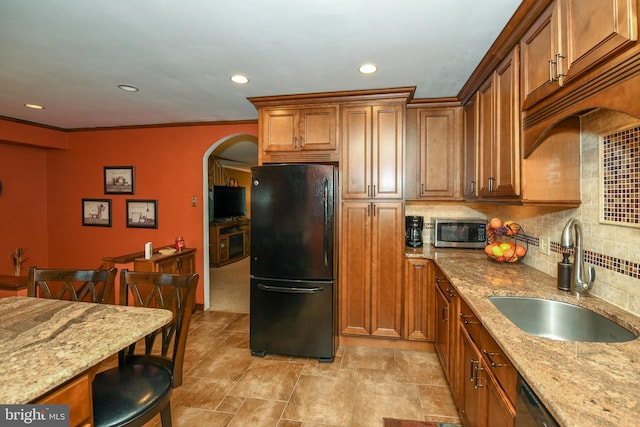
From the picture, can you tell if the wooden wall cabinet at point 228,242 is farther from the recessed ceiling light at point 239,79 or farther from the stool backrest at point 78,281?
the stool backrest at point 78,281

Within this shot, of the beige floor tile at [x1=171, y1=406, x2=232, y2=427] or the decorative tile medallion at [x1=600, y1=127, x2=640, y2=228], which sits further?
the beige floor tile at [x1=171, y1=406, x2=232, y2=427]

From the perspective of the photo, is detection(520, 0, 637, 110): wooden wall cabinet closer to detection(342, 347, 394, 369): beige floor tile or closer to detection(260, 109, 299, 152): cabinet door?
detection(260, 109, 299, 152): cabinet door

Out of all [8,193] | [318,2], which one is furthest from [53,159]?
[318,2]

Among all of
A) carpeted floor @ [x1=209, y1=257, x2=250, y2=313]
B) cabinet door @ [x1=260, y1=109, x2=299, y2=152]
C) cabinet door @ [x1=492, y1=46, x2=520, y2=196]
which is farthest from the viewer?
carpeted floor @ [x1=209, y1=257, x2=250, y2=313]

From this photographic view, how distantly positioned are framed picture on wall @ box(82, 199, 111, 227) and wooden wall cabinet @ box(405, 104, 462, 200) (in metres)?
4.00

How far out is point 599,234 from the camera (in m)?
1.63

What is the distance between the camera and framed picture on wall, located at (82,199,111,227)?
169 inches

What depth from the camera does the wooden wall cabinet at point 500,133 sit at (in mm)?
1790

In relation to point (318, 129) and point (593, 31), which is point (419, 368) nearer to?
point (318, 129)

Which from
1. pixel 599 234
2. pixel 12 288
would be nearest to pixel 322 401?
pixel 599 234

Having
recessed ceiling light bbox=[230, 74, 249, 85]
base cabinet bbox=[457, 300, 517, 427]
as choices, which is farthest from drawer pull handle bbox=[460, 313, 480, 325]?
recessed ceiling light bbox=[230, 74, 249, 85]

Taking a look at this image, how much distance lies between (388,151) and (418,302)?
143 centimetres

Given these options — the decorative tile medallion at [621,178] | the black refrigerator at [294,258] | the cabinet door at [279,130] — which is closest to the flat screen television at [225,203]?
the cabinet door at [279,130]

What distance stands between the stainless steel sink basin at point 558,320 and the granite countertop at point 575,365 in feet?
0.12
